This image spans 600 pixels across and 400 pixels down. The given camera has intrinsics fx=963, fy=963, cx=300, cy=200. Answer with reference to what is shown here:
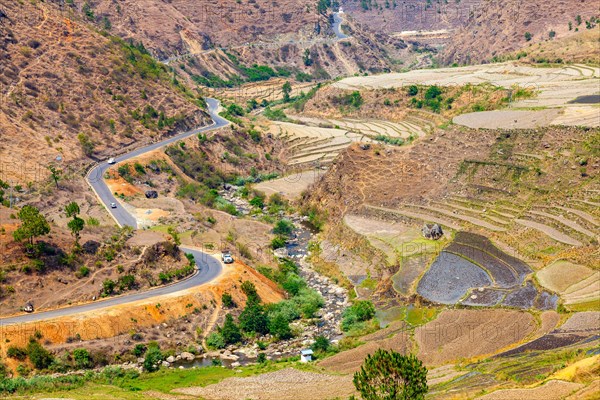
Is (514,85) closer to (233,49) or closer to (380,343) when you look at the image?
(380,343)

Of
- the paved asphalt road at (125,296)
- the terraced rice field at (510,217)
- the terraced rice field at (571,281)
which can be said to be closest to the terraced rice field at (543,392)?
the terraced rice field at (571,281)

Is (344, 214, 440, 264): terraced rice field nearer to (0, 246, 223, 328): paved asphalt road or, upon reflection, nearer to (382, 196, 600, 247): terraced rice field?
(382, 196, 600, 247): terraced rice field

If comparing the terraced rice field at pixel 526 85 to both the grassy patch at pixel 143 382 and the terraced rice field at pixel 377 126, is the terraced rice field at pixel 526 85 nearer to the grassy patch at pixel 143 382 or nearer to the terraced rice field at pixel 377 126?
the terraced rice field at pixel 377 126

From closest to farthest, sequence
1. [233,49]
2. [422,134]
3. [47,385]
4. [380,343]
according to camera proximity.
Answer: [47,385], [380,343], [422,134], [233,49]

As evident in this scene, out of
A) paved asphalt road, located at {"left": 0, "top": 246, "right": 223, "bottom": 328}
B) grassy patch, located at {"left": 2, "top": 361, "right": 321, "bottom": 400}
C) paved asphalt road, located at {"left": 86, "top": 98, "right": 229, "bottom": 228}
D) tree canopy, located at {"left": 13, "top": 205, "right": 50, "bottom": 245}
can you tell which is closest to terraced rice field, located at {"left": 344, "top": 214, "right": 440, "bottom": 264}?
paved asphalt road, located at {"left": 0, "top": 246, "right": 223, "bottom": 328}

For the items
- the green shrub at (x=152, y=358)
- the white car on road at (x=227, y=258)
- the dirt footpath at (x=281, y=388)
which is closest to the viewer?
the dirt footpath at (x=281, y=388)

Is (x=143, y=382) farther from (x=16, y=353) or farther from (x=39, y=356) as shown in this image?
(x=16, y=353)

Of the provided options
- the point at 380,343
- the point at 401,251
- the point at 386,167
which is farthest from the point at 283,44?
the point at 380,343
